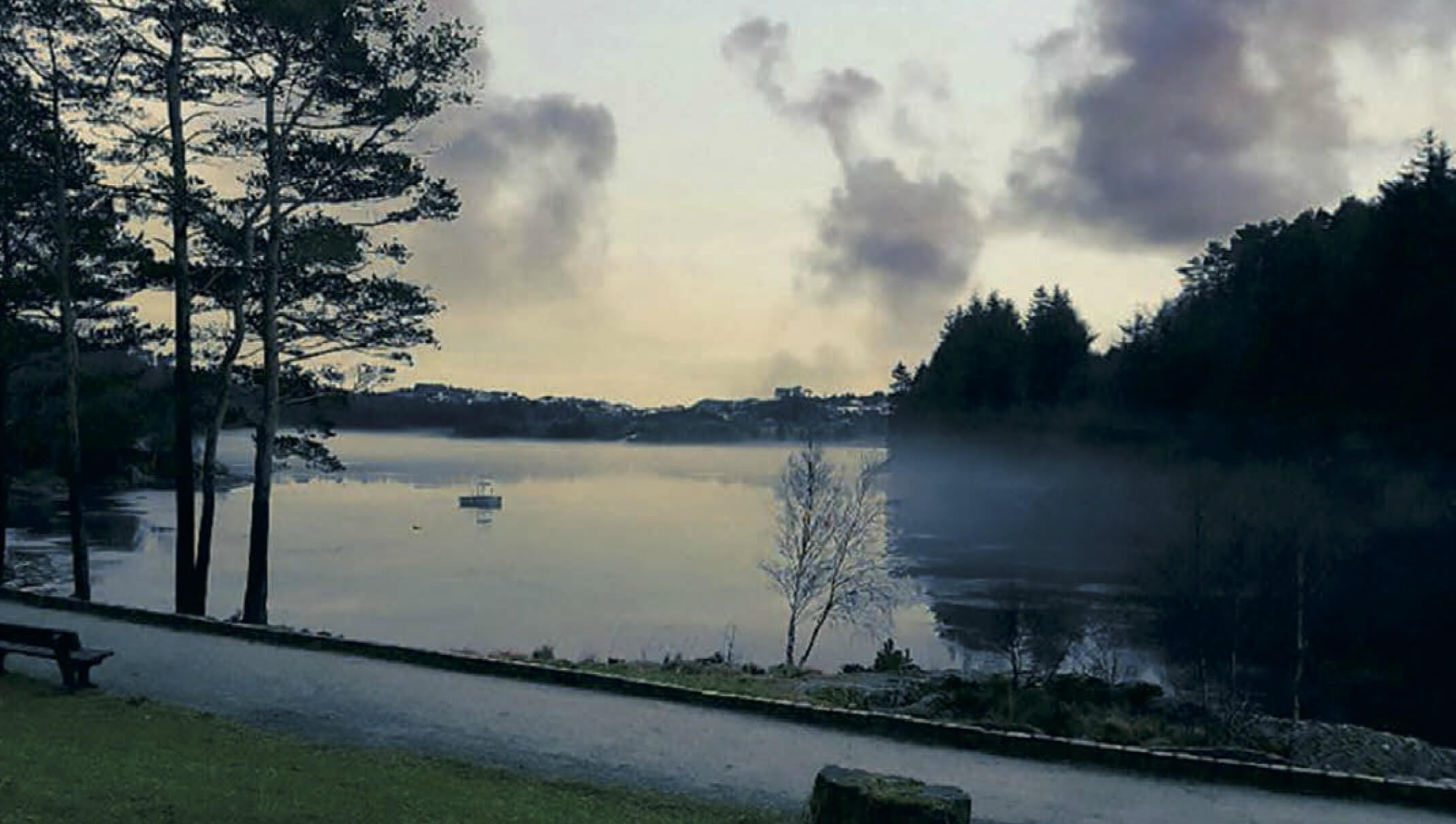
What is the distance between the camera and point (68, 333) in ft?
94.8

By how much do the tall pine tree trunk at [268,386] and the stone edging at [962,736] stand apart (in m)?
7.46

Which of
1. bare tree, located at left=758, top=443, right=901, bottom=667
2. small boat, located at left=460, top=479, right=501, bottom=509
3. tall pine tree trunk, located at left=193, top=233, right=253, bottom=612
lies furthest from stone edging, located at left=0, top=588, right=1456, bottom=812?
small boat, located at left=460, top=479, right=501, bottom=509

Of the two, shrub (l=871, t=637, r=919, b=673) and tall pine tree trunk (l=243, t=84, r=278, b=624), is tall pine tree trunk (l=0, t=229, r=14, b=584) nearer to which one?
tall pine tree trunk (l=243, t=84, r=278, b=624)

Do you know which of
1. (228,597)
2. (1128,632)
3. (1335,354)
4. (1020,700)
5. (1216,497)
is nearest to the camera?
(1020,700)

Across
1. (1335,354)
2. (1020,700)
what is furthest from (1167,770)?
(1335,354)

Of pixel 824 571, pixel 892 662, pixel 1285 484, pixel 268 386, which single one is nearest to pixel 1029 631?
pixel 892 662

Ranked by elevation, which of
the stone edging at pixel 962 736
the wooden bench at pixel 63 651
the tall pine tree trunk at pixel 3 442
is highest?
the tall pine tree trunk at pixel 3 442

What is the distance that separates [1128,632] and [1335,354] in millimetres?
27125

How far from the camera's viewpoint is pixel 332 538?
2682 inches

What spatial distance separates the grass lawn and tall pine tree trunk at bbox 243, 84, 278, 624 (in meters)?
13.4

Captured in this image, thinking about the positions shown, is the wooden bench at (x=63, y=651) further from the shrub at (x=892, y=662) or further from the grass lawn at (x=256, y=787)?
the shrub at (x=892, y=662)

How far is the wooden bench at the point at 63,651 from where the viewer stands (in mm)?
16094

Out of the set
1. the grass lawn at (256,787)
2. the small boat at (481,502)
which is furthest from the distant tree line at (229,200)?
the small boat at (481,502)

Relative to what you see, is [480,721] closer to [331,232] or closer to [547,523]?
[331,232]
